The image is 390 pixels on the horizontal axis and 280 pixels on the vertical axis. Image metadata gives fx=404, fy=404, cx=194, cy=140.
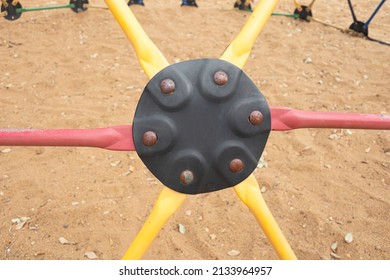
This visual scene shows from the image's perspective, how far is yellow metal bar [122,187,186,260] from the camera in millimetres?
655

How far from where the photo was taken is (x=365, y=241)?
1.48m

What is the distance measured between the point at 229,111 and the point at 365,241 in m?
1.08

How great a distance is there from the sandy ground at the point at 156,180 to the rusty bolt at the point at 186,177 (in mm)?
814

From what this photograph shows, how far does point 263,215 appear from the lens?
681 mm

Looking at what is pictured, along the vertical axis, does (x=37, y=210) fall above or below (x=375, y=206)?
below

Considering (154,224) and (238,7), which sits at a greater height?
(154,224)

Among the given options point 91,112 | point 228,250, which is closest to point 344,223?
point 228,250

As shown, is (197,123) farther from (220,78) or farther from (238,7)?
(238,7)

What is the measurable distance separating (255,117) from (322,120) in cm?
12

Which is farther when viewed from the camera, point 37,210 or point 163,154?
point 37,210

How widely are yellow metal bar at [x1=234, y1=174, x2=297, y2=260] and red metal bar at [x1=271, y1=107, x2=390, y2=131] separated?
11cm

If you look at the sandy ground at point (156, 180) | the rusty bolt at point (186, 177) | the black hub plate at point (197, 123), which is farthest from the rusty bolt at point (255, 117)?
the sandy ground at point (156, 180)

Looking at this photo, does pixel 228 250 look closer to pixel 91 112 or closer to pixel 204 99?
pixel 204 99

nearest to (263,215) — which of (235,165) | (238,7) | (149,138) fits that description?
(235,165)
